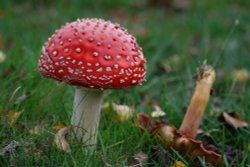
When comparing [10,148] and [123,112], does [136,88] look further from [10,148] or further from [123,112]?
[10,148]

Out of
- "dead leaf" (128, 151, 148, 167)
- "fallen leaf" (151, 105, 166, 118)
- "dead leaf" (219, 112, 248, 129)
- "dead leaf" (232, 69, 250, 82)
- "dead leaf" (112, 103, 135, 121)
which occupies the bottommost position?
"dead leaf" (128, 151, 148, 167)

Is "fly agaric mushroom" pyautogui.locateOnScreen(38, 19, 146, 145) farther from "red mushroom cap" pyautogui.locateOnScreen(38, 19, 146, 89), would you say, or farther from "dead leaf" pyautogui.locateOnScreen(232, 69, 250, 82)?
"dead leaf" pyautogui.locateOnScreen(232, 69, 250, 82)

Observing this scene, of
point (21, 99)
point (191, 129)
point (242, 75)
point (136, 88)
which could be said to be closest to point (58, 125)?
point (21, 99)

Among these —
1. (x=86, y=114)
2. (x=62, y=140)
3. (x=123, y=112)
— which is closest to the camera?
(x=62, y=140)

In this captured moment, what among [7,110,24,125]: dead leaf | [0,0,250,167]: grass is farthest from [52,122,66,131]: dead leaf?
[7,110,24,125]: dead leaf

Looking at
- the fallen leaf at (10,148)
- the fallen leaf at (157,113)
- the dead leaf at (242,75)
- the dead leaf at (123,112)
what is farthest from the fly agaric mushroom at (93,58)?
the dead leaf at (242,75)

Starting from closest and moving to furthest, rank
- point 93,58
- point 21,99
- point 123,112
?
point 93,58 < point 21,99 < point 123,112

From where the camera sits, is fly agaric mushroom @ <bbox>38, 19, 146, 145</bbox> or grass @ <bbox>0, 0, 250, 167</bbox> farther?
grass @ <bbox>0, 0, 250, 167</bbox>

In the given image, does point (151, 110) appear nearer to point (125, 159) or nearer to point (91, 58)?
point (125, 159)
